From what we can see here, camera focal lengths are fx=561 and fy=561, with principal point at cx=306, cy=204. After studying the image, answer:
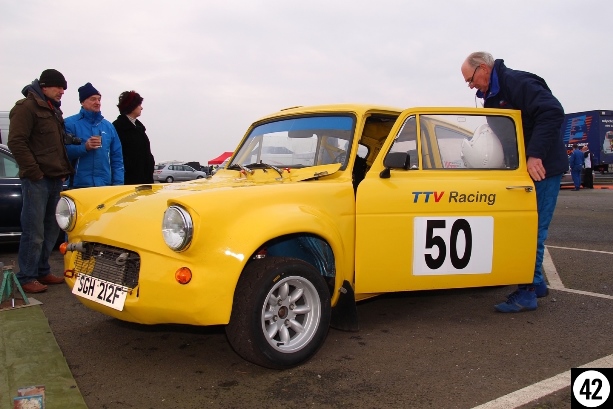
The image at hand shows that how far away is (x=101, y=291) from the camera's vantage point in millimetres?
3330

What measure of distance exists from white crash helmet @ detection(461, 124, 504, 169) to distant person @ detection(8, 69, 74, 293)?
3.60 metres

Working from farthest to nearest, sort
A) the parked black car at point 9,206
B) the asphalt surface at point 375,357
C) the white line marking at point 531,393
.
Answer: the parked black car at point 9,206, the asphalt surface at point 375,357, the white line marking at point 531,393

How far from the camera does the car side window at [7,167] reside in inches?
270

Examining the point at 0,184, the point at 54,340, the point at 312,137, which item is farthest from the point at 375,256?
the point at 0,184

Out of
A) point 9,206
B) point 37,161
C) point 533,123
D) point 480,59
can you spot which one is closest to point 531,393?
point 533,123

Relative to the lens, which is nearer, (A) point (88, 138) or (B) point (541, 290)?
(B) point (541, 290)

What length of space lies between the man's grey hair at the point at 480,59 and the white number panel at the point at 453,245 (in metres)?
1.38

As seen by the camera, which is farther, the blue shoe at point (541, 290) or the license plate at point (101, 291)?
the blue shoe at point (541, 290)

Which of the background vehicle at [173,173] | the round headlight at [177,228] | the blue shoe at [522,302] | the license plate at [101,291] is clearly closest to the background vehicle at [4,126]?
the license plate at [101,291]

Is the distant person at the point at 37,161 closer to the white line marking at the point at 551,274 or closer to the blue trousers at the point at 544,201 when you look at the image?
the blue trousers at the point at 544,201

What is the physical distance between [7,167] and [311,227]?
5152 millimetres

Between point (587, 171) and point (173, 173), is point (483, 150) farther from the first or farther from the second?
point (173, 173)

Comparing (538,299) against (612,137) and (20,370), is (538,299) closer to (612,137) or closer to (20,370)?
(20,370)

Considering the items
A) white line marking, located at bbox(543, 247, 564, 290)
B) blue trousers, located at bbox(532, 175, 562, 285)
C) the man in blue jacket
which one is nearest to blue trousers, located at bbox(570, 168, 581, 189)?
white line marking, located at bbox(543, 247, 564, 290)
